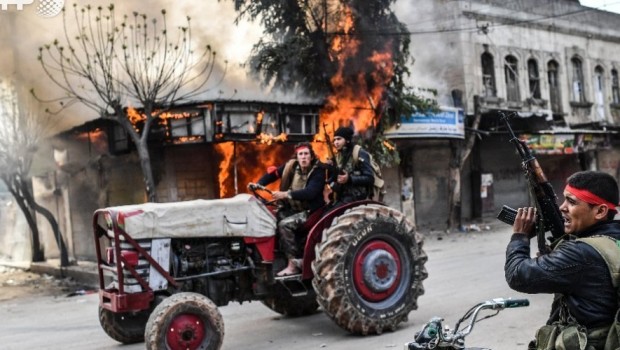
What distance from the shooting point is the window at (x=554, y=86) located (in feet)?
84.2

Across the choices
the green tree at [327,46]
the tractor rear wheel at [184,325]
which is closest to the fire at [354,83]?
the green tree at [327,46]

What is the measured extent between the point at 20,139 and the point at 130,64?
3.78m

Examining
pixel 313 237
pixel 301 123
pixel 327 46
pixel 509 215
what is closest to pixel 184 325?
pixel 313 237

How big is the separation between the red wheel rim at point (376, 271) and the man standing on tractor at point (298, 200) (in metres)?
0.66

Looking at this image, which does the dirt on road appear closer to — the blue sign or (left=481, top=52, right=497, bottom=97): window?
the blue sign

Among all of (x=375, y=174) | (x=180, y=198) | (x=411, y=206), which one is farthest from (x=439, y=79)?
(x=375, y=174)

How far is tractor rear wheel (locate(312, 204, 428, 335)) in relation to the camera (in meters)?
6.62

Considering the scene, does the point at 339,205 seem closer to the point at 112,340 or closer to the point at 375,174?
the point at 375,174

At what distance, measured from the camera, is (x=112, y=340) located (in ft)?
24.5

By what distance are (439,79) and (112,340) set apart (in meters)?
17.2

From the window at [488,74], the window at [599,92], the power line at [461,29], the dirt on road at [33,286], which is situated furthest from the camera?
the window at [599,92]

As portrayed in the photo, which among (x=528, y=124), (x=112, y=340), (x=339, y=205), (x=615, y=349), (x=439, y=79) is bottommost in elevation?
(x=112, y=340)

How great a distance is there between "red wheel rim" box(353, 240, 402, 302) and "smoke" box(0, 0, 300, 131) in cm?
928

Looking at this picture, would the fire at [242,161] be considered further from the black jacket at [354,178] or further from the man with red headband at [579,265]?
the man with red headband at [579,265]
